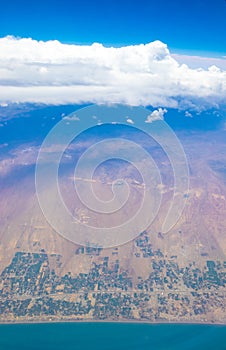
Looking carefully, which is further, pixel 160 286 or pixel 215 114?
pixel 215 114

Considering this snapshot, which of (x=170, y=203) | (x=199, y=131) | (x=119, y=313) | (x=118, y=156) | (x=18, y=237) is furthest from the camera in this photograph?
(x=199, y=131)

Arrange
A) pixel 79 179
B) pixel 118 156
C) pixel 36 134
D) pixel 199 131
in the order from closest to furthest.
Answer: pixel 79 179, pixel 118 156, pixel 36 134, pixel 199 131

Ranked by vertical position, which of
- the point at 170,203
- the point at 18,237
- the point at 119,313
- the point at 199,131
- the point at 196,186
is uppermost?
the point at 199,131

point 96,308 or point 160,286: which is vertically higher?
point 160,286

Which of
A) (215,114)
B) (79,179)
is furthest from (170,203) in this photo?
(215,114)

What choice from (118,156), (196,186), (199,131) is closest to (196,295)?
(196,186)

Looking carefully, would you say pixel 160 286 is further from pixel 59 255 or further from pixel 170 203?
pixel 170 203

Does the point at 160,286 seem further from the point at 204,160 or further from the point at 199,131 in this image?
the point at 199,131
